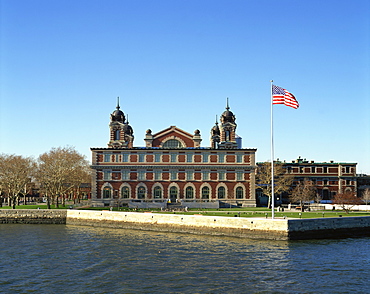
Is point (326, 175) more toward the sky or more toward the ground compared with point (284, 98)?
more toward the ground

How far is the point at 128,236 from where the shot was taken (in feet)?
161

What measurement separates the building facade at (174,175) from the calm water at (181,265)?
117ft

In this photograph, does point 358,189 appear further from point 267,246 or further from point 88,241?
point 88,241

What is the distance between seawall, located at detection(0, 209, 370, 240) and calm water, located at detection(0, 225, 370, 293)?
1.82 m

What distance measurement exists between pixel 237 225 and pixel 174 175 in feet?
123

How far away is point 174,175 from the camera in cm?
8369

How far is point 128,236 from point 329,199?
217 ft

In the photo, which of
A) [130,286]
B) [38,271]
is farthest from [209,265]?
[38,271]

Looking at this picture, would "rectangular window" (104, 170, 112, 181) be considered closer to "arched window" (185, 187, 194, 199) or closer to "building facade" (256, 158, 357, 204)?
"arched window" (185, 187, 194, 199)

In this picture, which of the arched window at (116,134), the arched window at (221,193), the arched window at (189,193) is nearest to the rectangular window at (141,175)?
the arched window at (189,193)

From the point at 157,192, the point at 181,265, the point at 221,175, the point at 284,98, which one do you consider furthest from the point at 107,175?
the point at 181,265

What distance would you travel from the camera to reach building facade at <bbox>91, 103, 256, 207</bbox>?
8312 cm

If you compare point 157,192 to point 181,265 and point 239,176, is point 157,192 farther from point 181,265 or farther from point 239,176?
point 181,265

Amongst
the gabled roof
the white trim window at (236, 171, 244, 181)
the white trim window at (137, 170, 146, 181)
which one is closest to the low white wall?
the white trim window at (137, 170, 146, 181)
